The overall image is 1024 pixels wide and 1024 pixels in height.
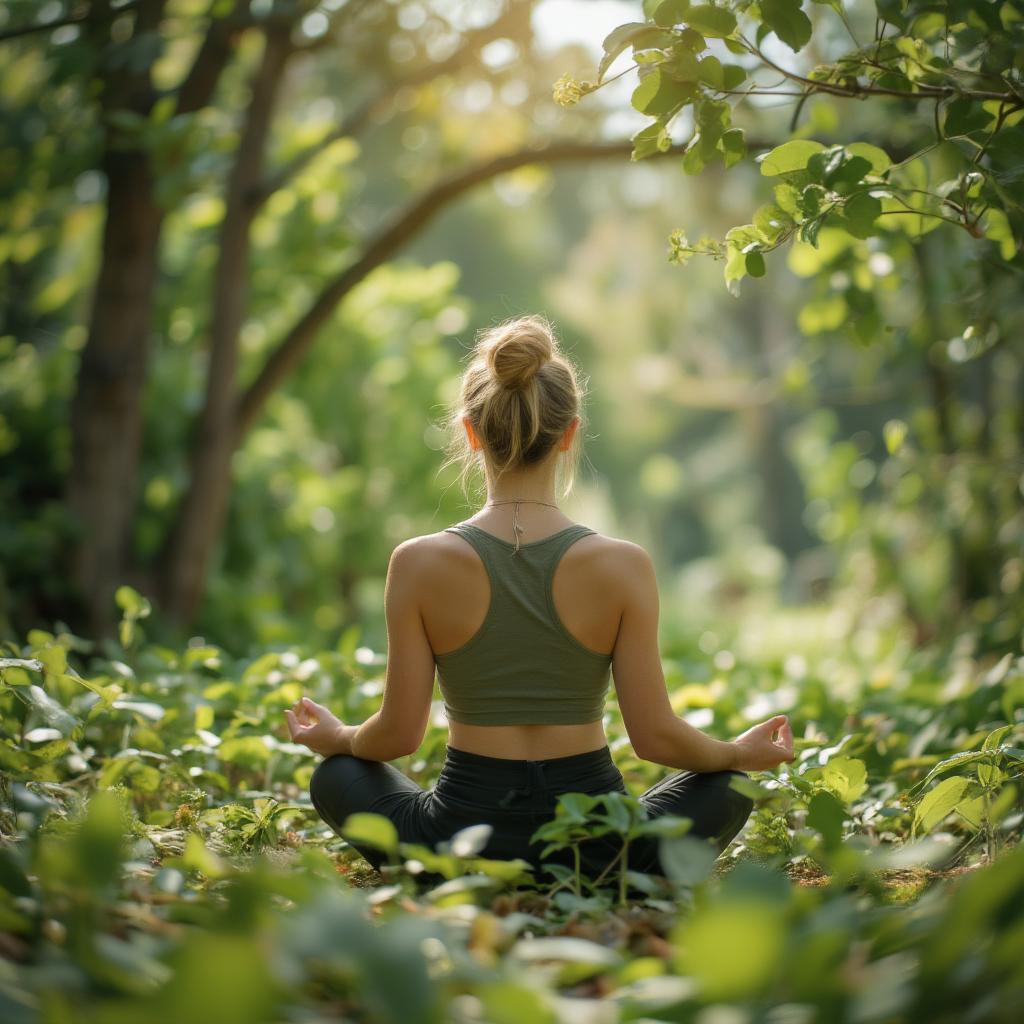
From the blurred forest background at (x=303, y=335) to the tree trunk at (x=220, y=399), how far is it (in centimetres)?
1

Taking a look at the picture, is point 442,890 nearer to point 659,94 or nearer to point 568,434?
point 568,434

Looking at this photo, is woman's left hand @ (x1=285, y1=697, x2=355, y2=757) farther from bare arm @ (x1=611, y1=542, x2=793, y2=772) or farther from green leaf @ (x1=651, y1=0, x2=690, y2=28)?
green leaf @ (x1=651, y1=0, x2=690, y2=28)

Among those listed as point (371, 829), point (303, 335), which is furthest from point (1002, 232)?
point (303, 335)

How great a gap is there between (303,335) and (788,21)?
3.50 meters

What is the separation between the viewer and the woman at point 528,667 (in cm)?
213

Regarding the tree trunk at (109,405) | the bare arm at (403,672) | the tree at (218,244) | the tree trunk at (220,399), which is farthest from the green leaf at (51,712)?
the tree trunk at (220,399)

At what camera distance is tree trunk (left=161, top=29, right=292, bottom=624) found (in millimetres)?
5230

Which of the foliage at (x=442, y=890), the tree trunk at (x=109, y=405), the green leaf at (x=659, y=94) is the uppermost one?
the tree trunk at (x=109, y=405)

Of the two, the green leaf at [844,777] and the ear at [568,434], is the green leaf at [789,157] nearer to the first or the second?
the ear at [568,434]

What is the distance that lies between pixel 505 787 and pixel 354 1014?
0.88m

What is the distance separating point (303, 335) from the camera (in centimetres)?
519

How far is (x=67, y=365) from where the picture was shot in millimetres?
5719

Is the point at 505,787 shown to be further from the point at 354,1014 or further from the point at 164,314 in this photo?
the point at 164,314

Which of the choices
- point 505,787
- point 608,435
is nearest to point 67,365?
point 505,787
